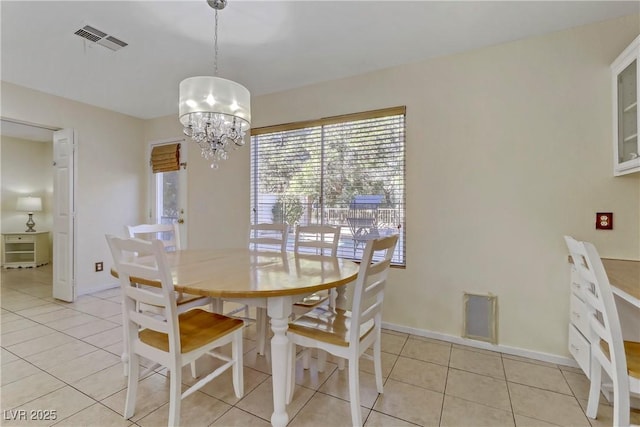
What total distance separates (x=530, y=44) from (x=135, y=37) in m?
2.95

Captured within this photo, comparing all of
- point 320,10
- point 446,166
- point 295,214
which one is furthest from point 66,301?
point 446,166

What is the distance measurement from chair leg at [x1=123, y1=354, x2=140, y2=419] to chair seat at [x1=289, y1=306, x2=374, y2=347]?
791mm

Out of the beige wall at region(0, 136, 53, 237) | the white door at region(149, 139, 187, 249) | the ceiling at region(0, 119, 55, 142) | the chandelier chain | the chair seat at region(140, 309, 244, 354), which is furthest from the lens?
the beige wall at region(0, 136, 53, 237)

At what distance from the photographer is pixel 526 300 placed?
219cm

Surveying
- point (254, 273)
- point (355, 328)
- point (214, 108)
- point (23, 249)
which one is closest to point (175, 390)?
point (254, 273)

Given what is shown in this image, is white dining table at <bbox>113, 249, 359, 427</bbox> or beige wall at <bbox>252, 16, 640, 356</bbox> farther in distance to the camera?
beige wall at <bbox>252, 16, 640, 356</bbox>

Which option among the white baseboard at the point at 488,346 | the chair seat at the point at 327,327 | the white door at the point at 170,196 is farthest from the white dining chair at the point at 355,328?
the white door at the point at 170,196

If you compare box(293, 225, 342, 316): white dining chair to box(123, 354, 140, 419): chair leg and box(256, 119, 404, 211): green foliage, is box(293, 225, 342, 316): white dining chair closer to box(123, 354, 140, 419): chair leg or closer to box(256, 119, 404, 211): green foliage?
box(256, 119, 404, 211): green foliage

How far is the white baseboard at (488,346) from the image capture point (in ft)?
6.84

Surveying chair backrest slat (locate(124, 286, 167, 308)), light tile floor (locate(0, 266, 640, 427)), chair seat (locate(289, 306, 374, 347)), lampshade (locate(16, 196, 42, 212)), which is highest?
lampshade (locate(16, 196, 42, 212))

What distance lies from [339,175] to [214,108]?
1.41 m

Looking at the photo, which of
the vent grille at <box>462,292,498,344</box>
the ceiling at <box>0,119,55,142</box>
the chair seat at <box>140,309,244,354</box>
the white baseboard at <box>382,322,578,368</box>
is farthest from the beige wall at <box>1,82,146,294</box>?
the vent grille at <box>462,292,498,344</box>

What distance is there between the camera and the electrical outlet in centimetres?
194

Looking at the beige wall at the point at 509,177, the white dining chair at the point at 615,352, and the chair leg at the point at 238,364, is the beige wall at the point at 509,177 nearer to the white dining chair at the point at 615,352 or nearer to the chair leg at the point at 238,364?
the white dining chair at the point at 615,352
